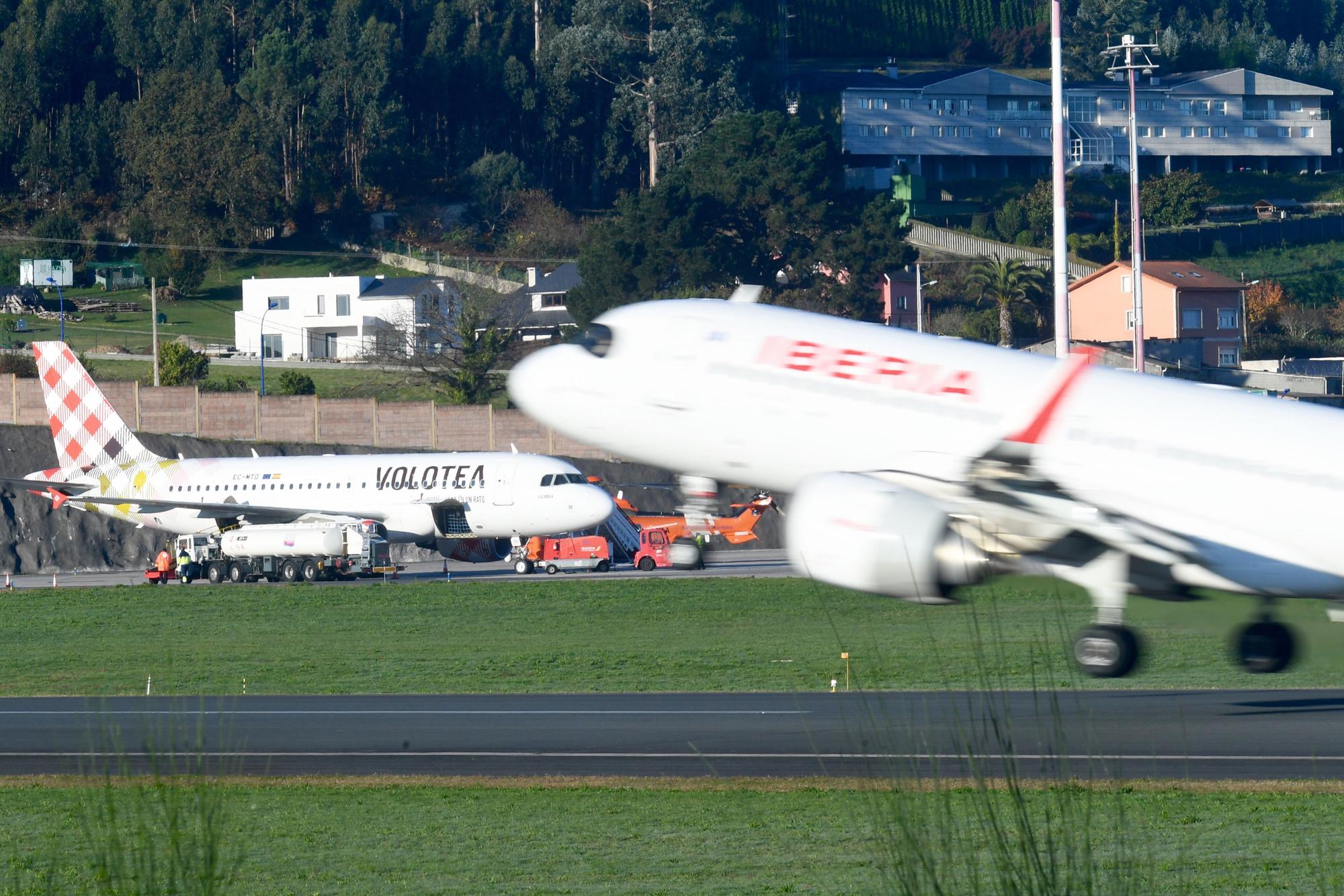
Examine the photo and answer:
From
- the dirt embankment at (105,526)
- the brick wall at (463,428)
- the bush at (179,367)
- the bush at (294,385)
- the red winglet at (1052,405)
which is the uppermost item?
the red winglet at (1052,405)

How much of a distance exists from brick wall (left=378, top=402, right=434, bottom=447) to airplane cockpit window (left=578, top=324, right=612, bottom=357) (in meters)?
84.9

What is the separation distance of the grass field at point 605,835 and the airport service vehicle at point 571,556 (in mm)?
54791

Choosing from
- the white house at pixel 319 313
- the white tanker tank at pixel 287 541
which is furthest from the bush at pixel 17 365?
the white tanker tank at pixel 287 541

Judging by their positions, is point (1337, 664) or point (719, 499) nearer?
point (1337, 664)

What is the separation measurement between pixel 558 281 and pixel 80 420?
8841 cm

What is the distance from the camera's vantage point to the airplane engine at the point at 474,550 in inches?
3558

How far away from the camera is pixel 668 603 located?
7425 centimetres

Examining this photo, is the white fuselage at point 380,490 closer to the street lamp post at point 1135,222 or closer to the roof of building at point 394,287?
the street lamp post at point 1135,222

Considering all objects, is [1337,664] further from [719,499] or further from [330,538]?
[330,538]

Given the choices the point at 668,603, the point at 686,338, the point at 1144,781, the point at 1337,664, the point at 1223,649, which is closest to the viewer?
the point at 1337,664

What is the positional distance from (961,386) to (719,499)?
515 cm

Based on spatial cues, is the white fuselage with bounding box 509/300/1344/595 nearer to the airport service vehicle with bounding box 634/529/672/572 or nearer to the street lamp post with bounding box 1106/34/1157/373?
the street lamp post with bounding box 1106/34/1157/373

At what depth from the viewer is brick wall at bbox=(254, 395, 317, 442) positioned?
114 meters

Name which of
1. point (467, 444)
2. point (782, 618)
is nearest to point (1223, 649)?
point (782, 618)
